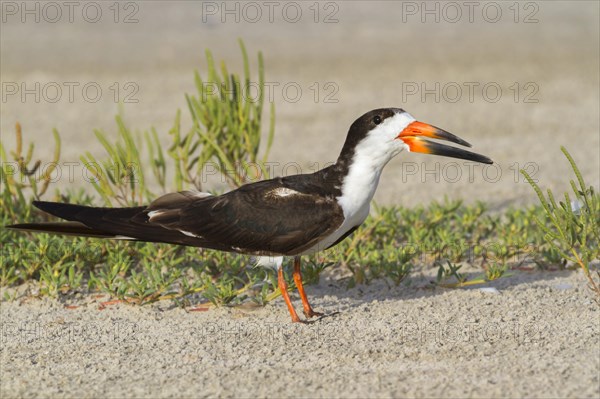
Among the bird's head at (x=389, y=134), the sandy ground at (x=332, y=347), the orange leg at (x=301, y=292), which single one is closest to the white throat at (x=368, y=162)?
the bird's head at (x=389, y=134)

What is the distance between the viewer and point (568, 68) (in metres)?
12.3

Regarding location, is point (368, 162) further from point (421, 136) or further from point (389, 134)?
point (421, 136)

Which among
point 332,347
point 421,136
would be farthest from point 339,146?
point 332,347

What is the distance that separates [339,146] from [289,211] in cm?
472

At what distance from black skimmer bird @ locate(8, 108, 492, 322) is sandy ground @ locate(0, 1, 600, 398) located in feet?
1.24

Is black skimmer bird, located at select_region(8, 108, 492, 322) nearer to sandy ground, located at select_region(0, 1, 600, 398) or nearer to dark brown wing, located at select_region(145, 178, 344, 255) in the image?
dark brown wing, located at select_region(145, 178, 344, 255)

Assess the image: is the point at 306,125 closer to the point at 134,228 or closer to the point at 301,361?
the point at 134,228

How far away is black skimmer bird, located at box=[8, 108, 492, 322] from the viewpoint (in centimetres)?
416

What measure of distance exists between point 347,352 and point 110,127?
6438mm

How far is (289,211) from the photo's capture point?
420cm

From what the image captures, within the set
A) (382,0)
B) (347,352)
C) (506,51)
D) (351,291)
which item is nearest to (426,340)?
(347,352)

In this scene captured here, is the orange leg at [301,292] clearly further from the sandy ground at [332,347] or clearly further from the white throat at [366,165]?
the white throat at [366,165]

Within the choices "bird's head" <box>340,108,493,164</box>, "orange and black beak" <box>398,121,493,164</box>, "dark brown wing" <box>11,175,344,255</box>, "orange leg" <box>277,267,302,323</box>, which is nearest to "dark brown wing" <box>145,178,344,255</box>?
"dark brown wing" <box>11,175,344,255</box>

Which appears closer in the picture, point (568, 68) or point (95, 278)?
point (95, 278)
